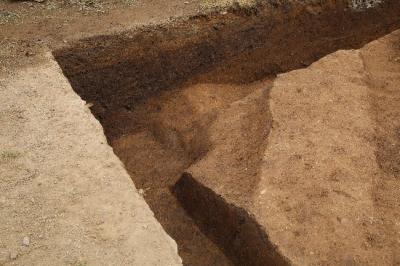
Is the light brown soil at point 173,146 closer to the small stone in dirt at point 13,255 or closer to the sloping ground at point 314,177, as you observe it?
the sloping ground at point 314,177

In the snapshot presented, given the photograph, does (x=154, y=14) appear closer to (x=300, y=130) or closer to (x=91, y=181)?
(x=300, y=130)

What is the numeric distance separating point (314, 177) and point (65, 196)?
1.86m

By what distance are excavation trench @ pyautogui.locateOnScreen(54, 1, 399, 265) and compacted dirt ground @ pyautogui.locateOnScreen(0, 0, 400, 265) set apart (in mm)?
16

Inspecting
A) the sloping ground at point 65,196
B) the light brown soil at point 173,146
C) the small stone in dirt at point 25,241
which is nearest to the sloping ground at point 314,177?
the light brown soil at point 173,146

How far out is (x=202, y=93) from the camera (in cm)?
558

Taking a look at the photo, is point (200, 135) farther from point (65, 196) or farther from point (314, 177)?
point (65, 196)

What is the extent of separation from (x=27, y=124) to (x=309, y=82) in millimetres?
2589

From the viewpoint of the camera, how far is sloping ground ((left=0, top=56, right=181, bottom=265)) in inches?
114

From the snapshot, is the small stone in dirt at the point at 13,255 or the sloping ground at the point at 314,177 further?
the sloping ground at the point at 314,177

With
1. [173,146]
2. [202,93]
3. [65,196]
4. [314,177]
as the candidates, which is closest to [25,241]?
[65,196]

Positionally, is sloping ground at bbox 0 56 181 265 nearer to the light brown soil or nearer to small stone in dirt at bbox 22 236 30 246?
small stone in dirt at bbox 22 236 30 246

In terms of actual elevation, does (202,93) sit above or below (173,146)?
above

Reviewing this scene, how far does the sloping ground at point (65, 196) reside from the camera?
9.46ft

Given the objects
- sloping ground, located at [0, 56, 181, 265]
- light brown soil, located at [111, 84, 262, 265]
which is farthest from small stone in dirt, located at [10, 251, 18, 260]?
light brown soil, located at [111, 84, 262, 265]
